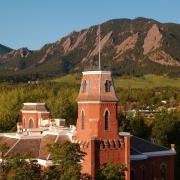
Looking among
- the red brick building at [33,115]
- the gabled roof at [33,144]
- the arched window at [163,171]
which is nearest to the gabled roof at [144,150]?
the arched window at [163,171]

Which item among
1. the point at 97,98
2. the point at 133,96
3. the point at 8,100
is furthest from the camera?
the point at 133,96

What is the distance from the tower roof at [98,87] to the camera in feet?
137

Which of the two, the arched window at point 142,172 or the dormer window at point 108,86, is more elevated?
the dormer window at point 108,86

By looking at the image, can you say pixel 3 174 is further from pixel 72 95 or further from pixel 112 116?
pixel 72 95

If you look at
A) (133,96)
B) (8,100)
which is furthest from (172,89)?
(8,100)

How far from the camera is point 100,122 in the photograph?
137 feet

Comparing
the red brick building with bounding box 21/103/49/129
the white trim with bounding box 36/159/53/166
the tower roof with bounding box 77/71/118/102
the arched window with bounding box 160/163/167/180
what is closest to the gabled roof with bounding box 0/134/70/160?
the white trim with bounding box 36/159/53/166

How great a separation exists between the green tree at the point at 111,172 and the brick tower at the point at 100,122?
121cm

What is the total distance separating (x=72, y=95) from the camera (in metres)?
116

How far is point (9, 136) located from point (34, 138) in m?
3.19

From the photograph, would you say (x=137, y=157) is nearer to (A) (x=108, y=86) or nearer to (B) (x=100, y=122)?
(B) (x=100, y=122)

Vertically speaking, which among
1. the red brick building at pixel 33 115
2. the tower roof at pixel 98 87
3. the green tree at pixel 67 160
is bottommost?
the green tree at pixel 67 160

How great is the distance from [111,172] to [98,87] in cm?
677

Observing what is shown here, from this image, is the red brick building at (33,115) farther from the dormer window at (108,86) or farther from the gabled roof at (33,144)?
the dormer window at (108,86)
